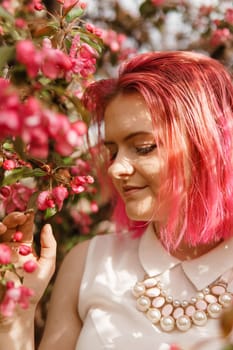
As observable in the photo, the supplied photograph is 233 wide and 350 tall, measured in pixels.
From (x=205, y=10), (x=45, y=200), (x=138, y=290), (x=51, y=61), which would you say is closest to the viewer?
(x=51, y=61)

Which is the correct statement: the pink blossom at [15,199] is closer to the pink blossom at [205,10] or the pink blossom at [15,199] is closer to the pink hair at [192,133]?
the pink hair at [192,133]

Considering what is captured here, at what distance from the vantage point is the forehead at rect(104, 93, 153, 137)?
5.10 ft

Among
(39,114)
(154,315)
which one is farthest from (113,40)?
(39,114)

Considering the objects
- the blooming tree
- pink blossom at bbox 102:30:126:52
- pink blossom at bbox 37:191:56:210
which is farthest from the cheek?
pink blossom at bbox 102:30:126:52

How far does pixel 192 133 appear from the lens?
155cm

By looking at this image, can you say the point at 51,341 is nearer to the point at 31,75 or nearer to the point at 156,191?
the point at 156,191

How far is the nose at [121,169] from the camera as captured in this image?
1546 millimetres

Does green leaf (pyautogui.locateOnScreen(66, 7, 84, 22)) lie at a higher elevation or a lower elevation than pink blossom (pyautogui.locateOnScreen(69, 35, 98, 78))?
higher

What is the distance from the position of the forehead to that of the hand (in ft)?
0.94

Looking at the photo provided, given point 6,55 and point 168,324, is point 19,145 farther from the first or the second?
point 168,324

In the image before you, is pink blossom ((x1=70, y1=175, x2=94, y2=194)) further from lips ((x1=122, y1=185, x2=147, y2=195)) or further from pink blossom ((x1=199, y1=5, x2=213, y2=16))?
pink blossom ((x1=199, y1=5, x2=213, y2=16))

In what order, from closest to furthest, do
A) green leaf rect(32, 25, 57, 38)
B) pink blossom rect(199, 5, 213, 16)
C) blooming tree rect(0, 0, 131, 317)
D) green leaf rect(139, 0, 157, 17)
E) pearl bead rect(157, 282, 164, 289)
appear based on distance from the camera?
1. blooming tree rect(0, 0, 131, 317)
2. green leaf rect(32, 25, 57, 38)
3. pearl bead rect(157, 282, 164, 289)
4. green leaf rect(139, 0, 157, 17)
5. pink blossom rect(199, 5, 213, 16)

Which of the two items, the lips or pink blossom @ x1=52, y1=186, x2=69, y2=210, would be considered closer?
pink blossom @ x1=52, y1=186, x2=69, y2=210

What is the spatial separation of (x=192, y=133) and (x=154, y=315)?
438 millimetres
